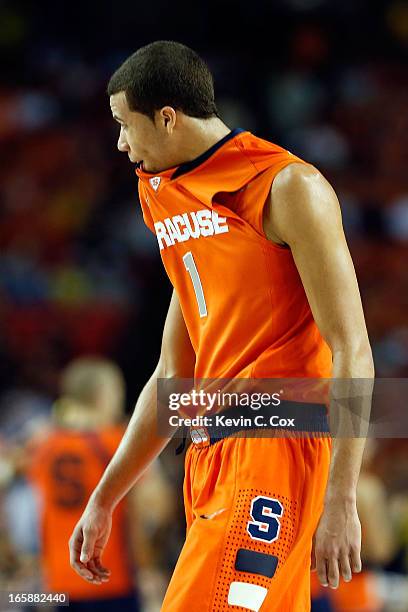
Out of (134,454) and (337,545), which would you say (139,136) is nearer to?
(134,454)

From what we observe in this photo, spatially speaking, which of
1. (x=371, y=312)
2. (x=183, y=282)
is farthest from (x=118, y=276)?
(x=183, y=282)

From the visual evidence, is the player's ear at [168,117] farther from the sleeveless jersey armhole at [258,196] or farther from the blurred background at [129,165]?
the blurred background at [129,165]

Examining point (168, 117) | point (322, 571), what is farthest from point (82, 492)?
point (322, 571)

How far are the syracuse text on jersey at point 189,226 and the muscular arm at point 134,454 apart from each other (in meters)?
0.26

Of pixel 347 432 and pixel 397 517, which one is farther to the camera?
pixel 397 517

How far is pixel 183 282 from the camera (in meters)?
3.24

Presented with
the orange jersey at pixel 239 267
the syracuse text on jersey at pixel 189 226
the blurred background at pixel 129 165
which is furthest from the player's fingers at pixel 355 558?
the blurred background at pixel 129 165

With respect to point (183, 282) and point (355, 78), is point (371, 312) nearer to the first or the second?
point (355, 78)

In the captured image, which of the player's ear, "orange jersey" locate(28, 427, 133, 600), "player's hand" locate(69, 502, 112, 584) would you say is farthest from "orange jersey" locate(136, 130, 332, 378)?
"orange jersey" locate(28, 427, 133, 600)

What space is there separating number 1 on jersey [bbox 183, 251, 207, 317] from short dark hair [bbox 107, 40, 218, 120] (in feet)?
1.37

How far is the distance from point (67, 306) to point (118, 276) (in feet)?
2.56

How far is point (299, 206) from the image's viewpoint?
112 inches

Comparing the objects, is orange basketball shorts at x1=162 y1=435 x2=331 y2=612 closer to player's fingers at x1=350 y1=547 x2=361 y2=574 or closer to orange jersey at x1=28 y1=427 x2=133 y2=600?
player's fingers at x1=350 y1=547 x2=361 y2=574

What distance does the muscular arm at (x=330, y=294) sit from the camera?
2703 millimetres
